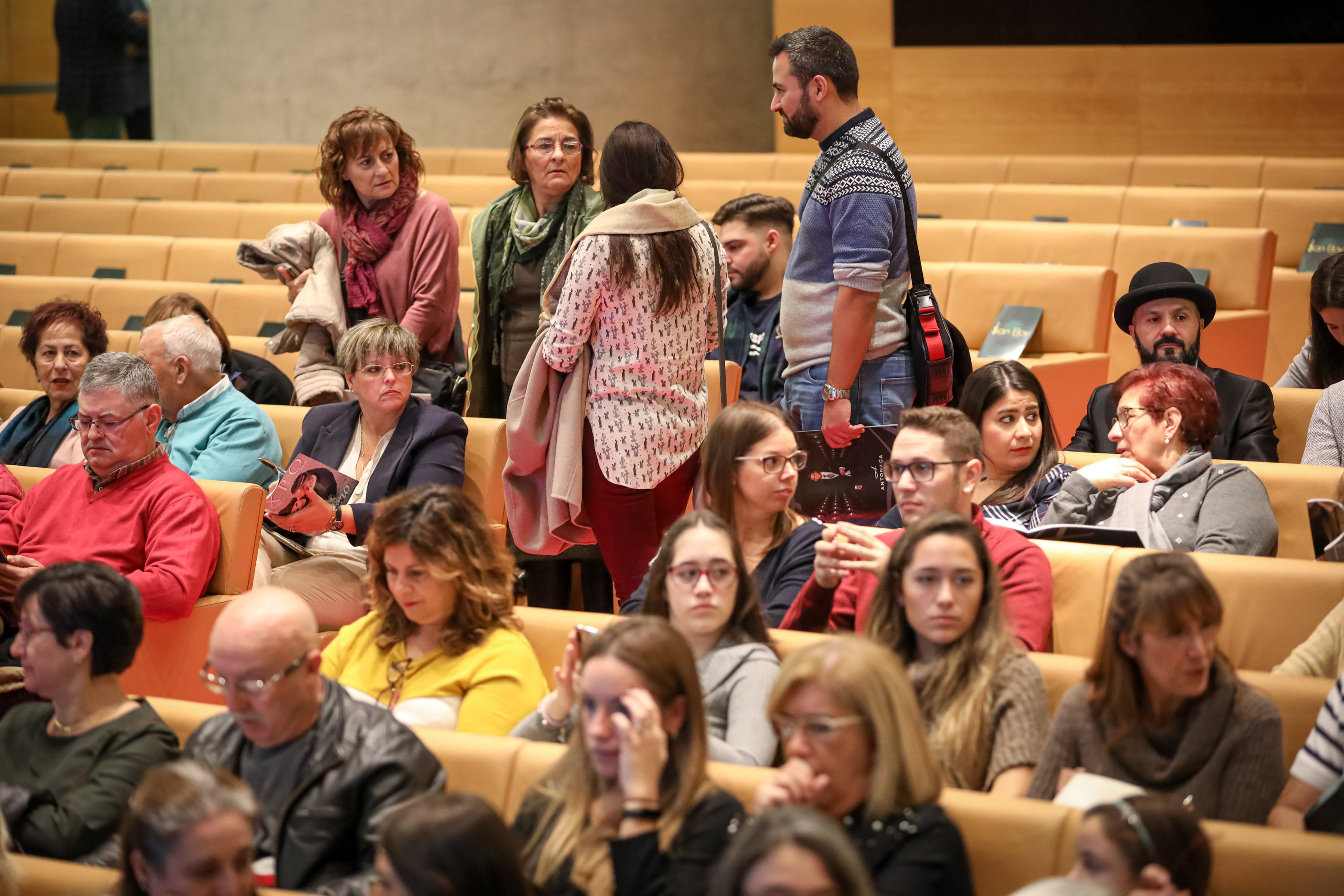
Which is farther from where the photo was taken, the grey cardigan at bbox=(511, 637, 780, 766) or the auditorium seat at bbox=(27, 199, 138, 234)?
the auditorium seat at bbox=(27, 199, 138, 234)

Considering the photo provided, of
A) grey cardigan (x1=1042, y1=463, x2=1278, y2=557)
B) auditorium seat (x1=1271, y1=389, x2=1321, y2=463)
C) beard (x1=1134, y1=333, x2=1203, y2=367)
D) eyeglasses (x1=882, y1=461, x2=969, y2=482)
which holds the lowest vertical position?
grey cardigan (x1=1042, y1=463, x2=1278, y2=557)

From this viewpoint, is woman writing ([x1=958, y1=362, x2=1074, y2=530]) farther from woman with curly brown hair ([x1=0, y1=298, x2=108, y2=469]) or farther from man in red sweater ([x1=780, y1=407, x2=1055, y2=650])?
woman with curly brown hair ([x1=0, y1=298, x2=108, y2=469])

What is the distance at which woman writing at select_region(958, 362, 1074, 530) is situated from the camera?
3012mm

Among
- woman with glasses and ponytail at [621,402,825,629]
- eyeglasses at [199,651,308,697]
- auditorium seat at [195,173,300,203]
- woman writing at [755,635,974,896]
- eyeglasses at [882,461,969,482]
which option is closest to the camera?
woman writing at [755,635,974,896]

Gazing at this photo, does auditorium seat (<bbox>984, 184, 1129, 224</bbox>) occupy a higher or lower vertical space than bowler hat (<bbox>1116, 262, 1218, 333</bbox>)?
higher

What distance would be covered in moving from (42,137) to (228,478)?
28.6 feet

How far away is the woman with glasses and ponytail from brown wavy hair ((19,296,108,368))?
2.06m

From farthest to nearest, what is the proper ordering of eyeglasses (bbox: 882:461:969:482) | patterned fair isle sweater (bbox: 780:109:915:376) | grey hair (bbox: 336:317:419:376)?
grey hair (bbox: 336:317:419:376)
patterned fair isle sweater (bbox: 780:109:915:376)
eyeglasses (bbox: 882:461:969:482)

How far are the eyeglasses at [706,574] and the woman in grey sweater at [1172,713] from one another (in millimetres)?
568

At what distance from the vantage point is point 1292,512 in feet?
10.1

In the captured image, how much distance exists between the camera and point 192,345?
366 cm

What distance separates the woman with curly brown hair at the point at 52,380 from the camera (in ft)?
12.6

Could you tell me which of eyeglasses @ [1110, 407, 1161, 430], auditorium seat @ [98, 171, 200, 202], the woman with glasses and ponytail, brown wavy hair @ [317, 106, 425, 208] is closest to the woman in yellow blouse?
the woman with glasses and ponytail

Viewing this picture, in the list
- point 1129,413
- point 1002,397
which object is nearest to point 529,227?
point 1002,397
